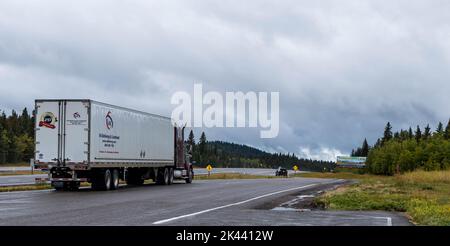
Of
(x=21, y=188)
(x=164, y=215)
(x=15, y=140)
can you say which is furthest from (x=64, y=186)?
(x=15, y=140)

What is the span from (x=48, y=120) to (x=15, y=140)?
338 feet

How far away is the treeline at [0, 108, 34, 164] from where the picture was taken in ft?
403

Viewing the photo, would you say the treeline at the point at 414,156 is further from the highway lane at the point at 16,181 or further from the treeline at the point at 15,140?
the treeline at the point at 15,140

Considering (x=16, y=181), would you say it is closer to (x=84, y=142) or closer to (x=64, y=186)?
(x=64, y=186)

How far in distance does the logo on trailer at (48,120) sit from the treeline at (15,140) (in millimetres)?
91837

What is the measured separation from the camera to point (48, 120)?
2972 centimetres

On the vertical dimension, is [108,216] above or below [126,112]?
below
